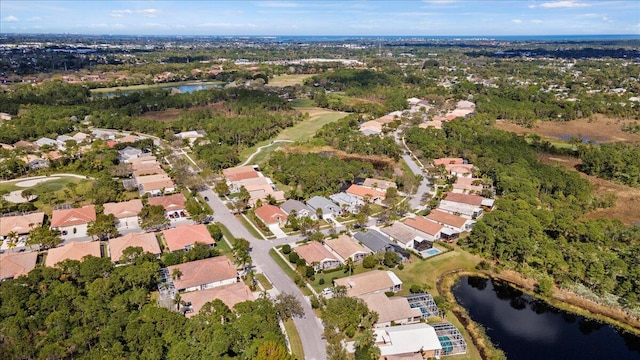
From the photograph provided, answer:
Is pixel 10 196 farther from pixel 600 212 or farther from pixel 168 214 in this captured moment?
pixel 600 212

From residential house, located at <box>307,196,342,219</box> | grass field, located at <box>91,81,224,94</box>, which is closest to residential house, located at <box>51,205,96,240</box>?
residential house, located at <box>307,196,342,219</box>

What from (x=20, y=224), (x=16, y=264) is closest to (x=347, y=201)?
(x=16, y=264)

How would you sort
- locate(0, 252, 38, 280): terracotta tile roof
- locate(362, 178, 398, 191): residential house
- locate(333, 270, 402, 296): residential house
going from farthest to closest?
locate(362, 178, 398, 191): residential house → locate(0, 252, 38, 280): terracotta tile roof → locate(333, 270, 402, 296): residential house

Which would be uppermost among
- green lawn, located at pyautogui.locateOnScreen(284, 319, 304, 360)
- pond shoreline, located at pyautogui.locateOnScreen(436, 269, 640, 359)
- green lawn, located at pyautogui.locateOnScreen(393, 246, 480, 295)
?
green lawn, located at pyautogui.locateOnScreen(393, 246, 480, 295)

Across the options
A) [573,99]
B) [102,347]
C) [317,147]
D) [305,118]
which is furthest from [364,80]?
[102,347]

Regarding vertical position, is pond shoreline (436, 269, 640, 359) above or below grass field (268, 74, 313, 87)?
below

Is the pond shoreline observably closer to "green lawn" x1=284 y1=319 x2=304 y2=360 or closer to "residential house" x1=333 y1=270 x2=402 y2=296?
"residential house" x1=333 y1=270 x2=402 y2=296

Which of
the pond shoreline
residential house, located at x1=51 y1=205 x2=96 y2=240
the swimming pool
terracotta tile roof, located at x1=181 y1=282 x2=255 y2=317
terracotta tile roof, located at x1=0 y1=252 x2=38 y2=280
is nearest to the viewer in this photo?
the pond shoreline
